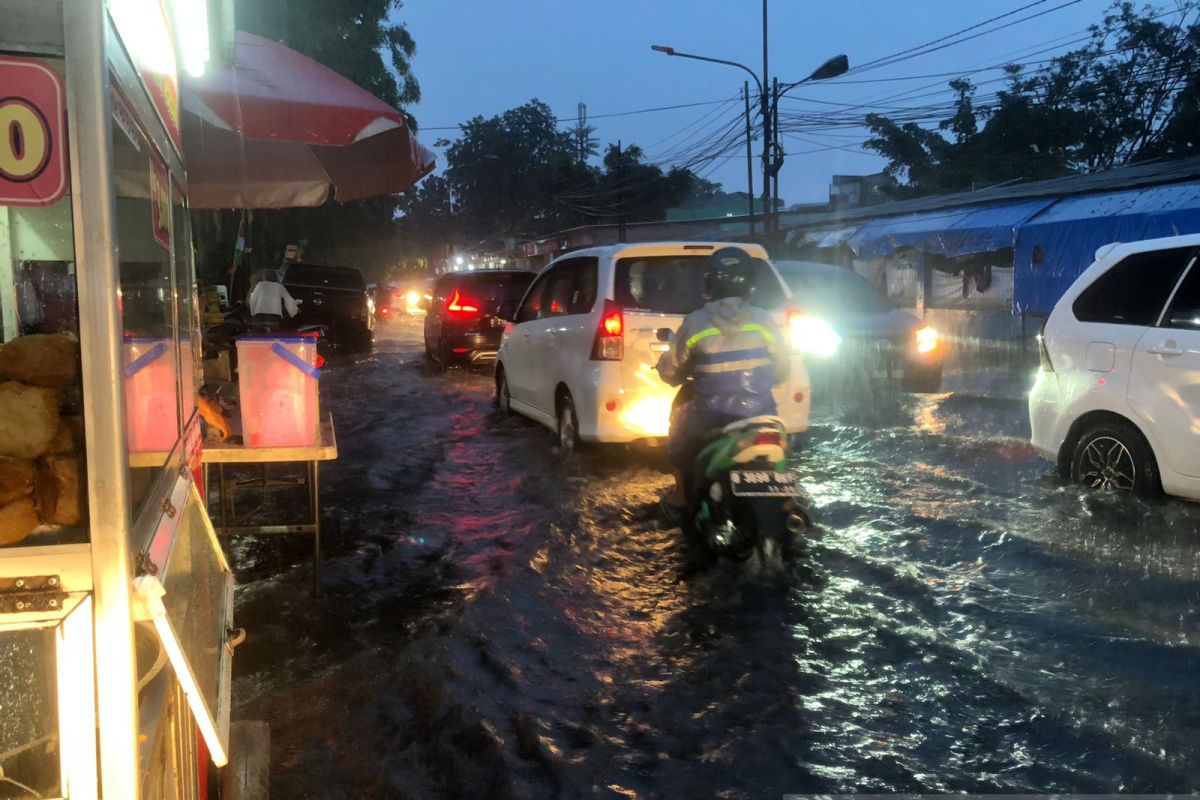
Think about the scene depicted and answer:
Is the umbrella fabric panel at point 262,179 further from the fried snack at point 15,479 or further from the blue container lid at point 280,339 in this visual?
the fried snack at point 15,479

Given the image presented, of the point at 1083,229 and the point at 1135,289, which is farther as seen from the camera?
the point at 1083,229

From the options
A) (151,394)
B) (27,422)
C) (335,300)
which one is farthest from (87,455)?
(335,300)

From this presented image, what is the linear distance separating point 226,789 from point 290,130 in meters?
3.31

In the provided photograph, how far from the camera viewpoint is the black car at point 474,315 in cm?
1605

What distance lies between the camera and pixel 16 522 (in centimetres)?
161

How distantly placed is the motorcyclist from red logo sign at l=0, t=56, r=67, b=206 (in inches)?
163

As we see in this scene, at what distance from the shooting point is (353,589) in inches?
216

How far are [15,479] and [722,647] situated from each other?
3415 millimetres

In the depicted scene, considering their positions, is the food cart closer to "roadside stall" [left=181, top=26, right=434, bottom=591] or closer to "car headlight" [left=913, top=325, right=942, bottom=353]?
"roadside stall" [left=181, top=26, right=434, bottom=591]

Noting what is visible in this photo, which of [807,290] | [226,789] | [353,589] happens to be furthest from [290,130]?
[807,290]

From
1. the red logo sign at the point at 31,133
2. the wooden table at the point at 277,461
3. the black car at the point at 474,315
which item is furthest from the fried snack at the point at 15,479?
the black car at the point at 474,315

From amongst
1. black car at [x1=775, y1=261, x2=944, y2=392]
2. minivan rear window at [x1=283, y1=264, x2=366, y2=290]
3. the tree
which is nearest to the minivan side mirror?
black car at [x1=775, y1=261, x2=944, y2=392]

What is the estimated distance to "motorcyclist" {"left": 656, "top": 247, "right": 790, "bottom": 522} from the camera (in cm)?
545

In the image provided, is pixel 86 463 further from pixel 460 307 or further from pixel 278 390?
pixel 460 307
